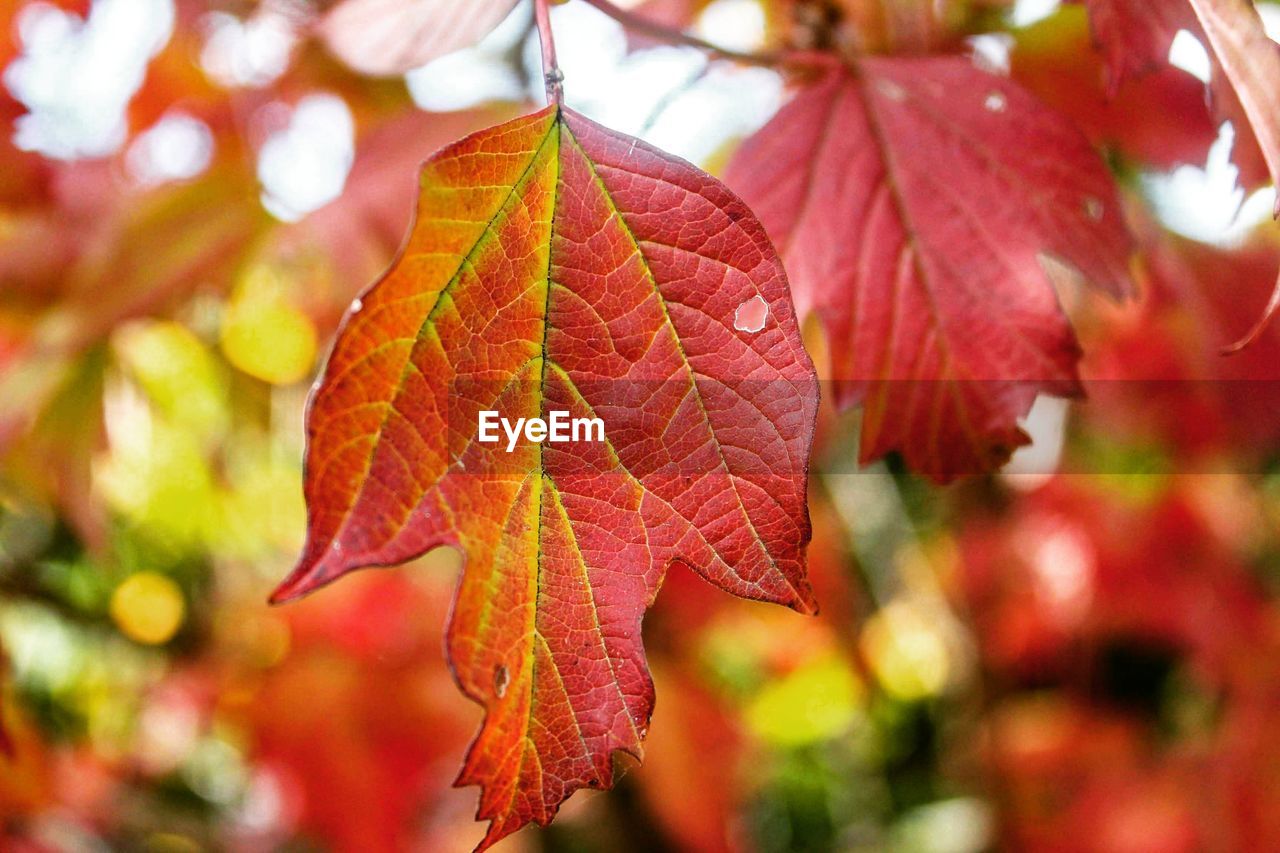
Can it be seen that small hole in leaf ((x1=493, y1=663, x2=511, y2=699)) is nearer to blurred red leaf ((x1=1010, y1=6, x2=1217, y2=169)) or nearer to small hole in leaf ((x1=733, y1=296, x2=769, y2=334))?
small hole in leaf ((x1=733, y1=296, x2=769, y2=334))

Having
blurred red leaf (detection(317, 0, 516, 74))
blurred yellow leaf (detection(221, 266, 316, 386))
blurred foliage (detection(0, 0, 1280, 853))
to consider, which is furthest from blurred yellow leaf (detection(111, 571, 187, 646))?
blurred red leaf (detection(317, 0, 516, 74))

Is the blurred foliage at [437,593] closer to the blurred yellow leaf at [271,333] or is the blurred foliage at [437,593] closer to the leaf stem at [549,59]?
the blurred yellow leaf at [271,333]

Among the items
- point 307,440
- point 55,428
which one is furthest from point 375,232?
point 307,440

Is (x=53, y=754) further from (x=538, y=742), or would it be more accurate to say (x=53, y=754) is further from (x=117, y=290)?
(x=538, y=742)

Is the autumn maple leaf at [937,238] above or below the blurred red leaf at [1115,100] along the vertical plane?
below

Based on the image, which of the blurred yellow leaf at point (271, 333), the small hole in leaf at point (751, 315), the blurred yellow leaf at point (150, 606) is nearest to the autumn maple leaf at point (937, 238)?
the small hole in leaf at point (751, 315)

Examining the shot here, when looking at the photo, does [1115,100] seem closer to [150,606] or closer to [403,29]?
[403,29]

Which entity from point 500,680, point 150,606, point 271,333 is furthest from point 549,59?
point 150,606

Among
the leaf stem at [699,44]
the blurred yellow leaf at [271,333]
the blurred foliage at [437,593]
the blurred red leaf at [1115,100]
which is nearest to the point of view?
the leaf stem at [699,44]
